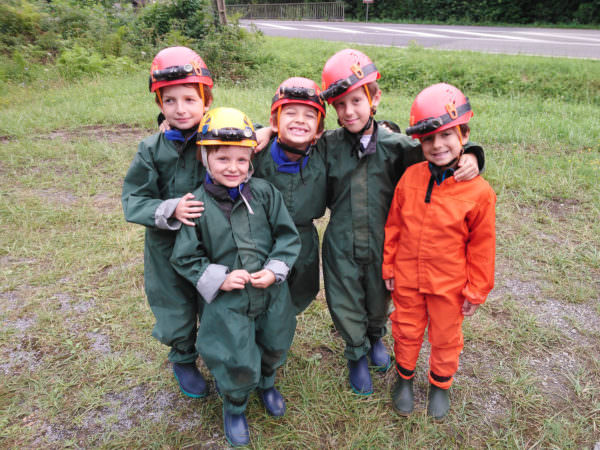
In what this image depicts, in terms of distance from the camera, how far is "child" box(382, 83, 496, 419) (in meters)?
2.12

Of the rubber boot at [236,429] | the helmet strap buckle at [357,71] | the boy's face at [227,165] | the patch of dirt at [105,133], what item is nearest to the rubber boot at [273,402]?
the rubber boot at [236,429]

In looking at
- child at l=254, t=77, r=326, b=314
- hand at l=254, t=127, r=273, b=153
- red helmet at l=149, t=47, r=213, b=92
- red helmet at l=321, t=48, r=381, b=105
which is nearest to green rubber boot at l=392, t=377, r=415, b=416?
child at l=254, t=77, r=326, b=314

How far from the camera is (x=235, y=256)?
2.08 m

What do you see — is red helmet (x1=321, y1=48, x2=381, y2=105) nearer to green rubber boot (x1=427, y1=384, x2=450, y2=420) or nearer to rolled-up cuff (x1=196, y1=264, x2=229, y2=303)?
rolled-up cuff (x1=196, y1=264, x2=229, y2=303)

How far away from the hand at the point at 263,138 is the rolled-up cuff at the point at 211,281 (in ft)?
2.43

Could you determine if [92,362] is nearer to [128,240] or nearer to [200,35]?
[128,240]

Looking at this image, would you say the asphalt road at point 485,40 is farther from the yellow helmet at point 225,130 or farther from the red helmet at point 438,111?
the yellow helmet at point 225,130

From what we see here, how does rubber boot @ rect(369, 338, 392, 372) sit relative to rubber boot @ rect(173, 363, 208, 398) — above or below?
below

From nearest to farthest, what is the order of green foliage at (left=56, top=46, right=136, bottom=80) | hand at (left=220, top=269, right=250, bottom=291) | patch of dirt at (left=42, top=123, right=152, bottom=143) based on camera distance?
hand at (left=220, top=269, right=250, bottom=291) < patch of dirt at (left=42, top=123, right=152, bottom=143) < green foliage at (left=56, top=46, right=136, bottom=80)

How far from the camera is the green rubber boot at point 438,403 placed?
2.44m

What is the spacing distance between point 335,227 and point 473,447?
1381mm

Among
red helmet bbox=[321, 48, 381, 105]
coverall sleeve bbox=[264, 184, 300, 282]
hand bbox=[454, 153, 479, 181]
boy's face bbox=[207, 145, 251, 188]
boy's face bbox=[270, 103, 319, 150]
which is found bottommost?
coverall sleeve bbox=[264, 184, 300, 282]

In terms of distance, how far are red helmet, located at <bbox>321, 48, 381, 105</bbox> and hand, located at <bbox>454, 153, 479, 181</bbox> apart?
2.13 feet

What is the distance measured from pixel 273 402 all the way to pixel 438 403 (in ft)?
3.11
